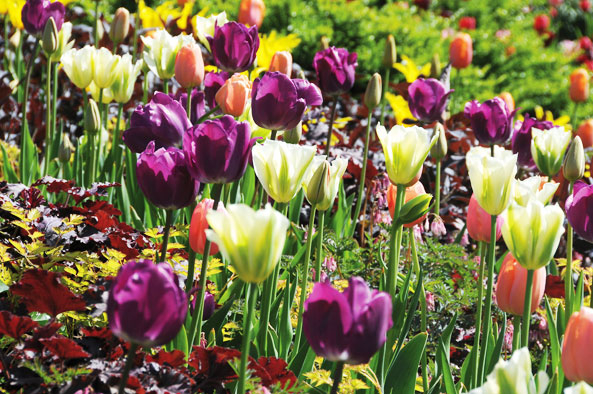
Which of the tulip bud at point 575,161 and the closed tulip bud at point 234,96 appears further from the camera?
the closed tulip bud at point 234,96

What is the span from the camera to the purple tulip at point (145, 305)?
87 cm

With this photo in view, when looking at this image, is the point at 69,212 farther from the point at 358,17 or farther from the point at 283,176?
the point at 358,17

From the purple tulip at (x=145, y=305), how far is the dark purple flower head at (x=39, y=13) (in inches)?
70.2

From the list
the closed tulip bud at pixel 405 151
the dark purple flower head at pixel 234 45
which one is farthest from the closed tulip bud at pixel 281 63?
the closed tulip bud at pixel 405 151

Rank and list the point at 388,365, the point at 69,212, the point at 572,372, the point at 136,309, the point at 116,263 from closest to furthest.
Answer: the point at 136,309
the point at 572,372
the point at 116,263
the point at 388,365
the point at 69,212

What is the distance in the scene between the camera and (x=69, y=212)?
168cm

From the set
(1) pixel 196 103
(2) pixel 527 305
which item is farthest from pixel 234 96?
(2) pixel 527 305

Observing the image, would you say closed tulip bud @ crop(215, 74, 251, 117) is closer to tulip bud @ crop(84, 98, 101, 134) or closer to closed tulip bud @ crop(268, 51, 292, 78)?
closed tulip bud @ crop(268, 51, 292, 78)

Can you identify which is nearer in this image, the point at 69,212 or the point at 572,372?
the point at 572,372

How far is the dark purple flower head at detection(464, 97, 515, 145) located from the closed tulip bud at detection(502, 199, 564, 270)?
1.19 metres

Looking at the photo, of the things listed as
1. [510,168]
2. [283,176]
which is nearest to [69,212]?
[283,176]

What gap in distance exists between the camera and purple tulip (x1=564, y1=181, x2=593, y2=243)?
139 centimetres

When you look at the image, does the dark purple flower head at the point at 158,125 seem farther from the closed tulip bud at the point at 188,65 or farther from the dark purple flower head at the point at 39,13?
the dark purple flower head at the point at 39,13

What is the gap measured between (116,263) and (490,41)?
6099 mm
